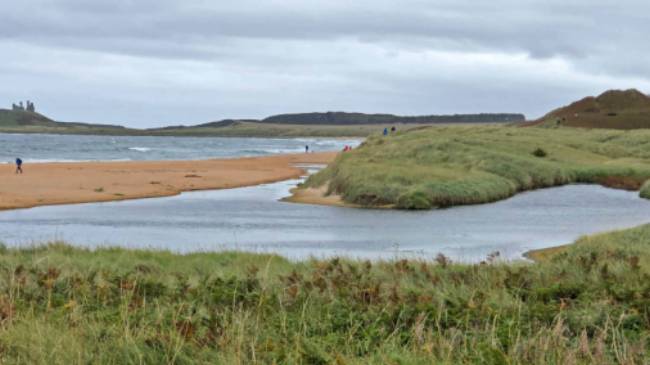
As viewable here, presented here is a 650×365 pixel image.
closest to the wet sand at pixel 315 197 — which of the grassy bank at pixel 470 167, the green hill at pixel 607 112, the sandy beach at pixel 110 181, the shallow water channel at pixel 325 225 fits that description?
the grassy bank at pixel 470 167

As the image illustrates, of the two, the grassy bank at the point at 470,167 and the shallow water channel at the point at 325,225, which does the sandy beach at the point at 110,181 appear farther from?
the grassy bank at the point at 470,167

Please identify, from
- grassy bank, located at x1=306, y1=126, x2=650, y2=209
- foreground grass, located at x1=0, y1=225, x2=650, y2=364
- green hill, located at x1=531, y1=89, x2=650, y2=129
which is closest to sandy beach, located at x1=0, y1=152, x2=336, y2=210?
grassy bank, located at x1=306, y1=126, x2=650, y2=209

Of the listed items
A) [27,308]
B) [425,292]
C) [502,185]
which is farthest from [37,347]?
[502,185]

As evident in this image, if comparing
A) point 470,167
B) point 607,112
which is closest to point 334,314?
point 470,167

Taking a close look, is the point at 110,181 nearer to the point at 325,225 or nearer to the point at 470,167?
the point at 470,167

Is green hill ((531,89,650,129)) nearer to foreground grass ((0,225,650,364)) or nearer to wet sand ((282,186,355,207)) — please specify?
wet sand ((282,186,355,207))

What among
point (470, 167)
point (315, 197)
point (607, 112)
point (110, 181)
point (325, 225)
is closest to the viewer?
point (325, 225)

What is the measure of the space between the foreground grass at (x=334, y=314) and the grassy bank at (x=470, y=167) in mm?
23112

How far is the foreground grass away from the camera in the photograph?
7020 millimetres

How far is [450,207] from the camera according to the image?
3434 centimetres

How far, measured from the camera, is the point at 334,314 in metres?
8.74

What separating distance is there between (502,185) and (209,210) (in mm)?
14155

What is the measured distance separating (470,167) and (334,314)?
36.6m

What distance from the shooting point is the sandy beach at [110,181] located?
126ft
